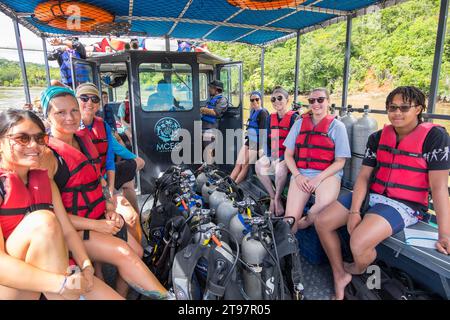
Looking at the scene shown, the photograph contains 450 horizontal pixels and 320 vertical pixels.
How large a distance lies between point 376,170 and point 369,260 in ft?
2.13

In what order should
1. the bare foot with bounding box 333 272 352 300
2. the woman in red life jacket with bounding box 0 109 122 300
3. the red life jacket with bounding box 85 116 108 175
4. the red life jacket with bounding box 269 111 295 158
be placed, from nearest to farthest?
1. the woman in red life jacket with bounding box 0 109 122 300
2. the bare foot with bounding box 333 272 352 300
3. the red life jacket with bounding box 85 116 108 175
4. the red life jacket with bounding box 269 111 295 158

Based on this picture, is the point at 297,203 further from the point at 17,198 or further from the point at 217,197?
the point at 17,198

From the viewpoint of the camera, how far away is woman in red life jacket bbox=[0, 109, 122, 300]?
1.30 meters

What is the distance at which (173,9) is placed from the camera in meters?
4.03

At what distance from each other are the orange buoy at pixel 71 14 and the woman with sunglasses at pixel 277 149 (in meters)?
2.27

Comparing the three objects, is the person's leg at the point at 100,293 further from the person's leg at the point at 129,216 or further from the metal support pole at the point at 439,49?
the metal support pole at the point at 439,49

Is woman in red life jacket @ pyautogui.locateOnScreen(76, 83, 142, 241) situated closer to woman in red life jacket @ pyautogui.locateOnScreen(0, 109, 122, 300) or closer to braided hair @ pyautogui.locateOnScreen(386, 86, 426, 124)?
woman in red life jacket @ pyautogui.locateOnScreen(0, 109, 122, 300)

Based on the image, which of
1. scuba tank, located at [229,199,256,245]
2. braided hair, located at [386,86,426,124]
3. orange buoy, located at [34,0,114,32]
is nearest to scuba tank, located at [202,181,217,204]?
scuba tank, located at [229,199,256,245]

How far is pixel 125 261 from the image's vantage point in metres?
1.76

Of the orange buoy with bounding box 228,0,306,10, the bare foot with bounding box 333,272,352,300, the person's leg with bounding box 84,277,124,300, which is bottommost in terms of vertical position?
the bare foot with bounding box 333,272,352,300

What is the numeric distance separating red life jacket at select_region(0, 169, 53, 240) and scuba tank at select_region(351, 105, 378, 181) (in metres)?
2.56

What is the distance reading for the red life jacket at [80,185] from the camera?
1.83 metres

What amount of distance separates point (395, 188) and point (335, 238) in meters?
0.54
